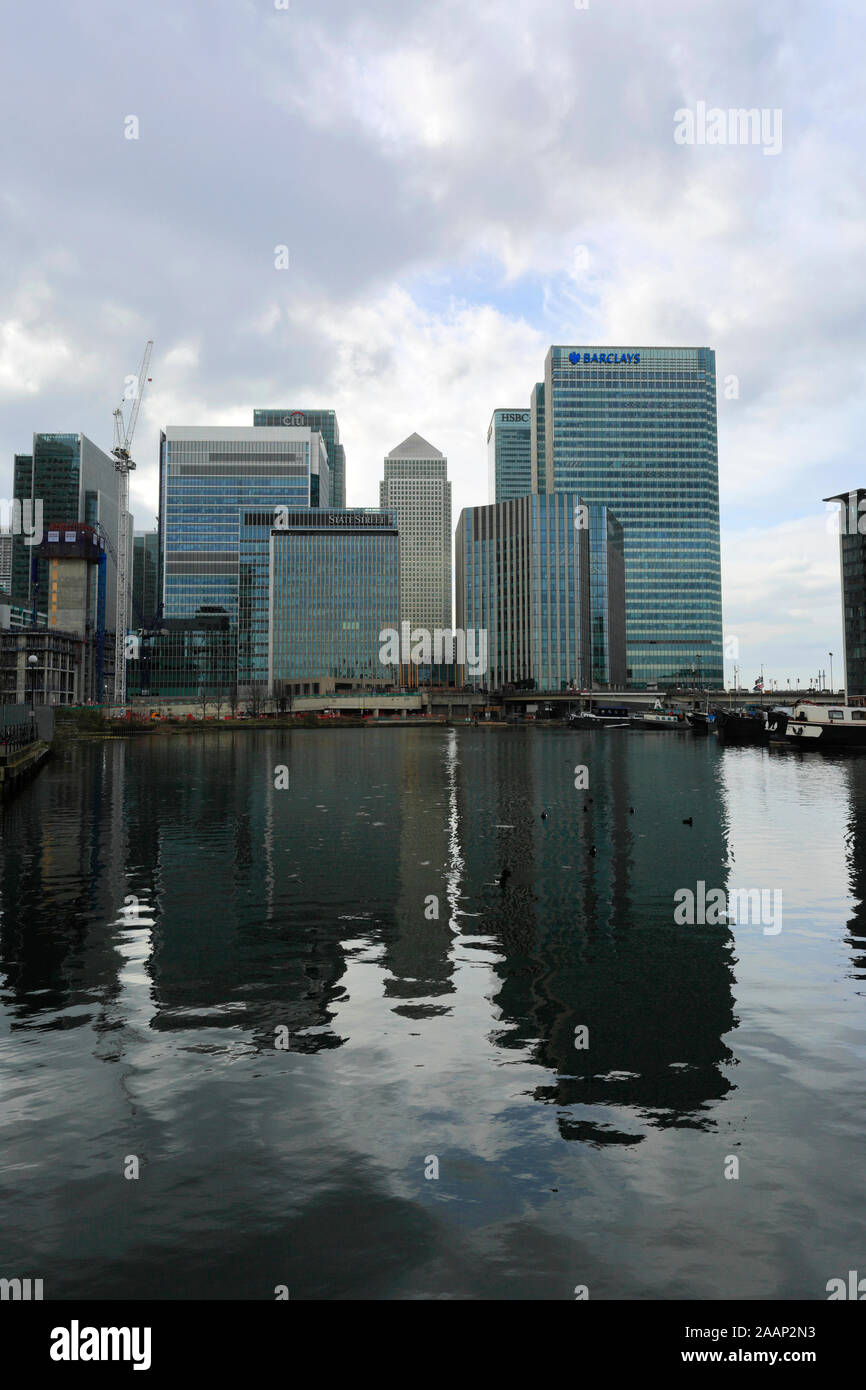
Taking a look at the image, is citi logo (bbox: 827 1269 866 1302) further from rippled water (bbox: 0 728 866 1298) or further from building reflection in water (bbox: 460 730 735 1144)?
building reflection in water (bbox: 460 730 735 1144)

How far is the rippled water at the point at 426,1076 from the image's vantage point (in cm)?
1098

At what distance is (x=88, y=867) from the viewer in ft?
123

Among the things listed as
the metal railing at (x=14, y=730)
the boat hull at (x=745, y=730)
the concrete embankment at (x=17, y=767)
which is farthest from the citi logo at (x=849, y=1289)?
the boat hull at (x=745, y=730)

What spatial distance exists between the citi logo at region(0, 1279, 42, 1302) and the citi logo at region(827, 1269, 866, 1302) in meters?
9.53

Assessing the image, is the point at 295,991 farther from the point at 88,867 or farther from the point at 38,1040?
the point at 88,867

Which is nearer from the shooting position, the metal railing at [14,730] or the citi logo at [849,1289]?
the citi logo at [849,1289]

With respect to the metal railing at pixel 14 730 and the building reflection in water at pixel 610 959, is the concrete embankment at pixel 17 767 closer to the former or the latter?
the metal railing at pixel 14 730
